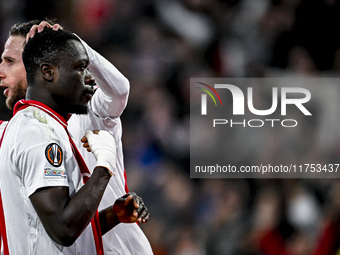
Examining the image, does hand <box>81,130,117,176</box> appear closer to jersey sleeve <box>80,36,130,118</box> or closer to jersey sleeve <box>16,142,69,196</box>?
jersey sleeve <box>16,142,69,196</box>

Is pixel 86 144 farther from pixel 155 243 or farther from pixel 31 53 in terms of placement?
pixel 155 243

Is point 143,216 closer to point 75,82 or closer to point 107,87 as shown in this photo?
point 75,82

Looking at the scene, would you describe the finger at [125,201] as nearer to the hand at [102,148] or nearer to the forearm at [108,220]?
the forearm at [108,220]

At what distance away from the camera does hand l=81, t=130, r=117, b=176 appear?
1.06 meters

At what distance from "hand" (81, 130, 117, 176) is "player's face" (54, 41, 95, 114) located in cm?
9

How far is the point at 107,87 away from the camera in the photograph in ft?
5.43

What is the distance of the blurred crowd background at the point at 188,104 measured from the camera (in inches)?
118

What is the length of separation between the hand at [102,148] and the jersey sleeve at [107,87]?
470 mm

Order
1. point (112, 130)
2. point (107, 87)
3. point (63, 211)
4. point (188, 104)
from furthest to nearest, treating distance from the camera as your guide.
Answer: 1. point (188, 104)
2. point (112, 130)
3. point (107, 87)
4. point (63, 211)

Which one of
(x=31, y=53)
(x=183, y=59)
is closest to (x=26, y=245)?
(x=31, y=53)

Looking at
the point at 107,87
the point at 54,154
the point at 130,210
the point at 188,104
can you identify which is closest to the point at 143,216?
the point at 130,210

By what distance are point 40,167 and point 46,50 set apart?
391 millimetres

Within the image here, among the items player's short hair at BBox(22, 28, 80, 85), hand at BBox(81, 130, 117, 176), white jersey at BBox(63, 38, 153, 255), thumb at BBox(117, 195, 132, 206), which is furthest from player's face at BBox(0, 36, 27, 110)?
thumb at BBox(117, 195, 132, 206)

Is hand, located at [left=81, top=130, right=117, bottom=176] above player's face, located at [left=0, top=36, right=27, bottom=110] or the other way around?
the other way around
